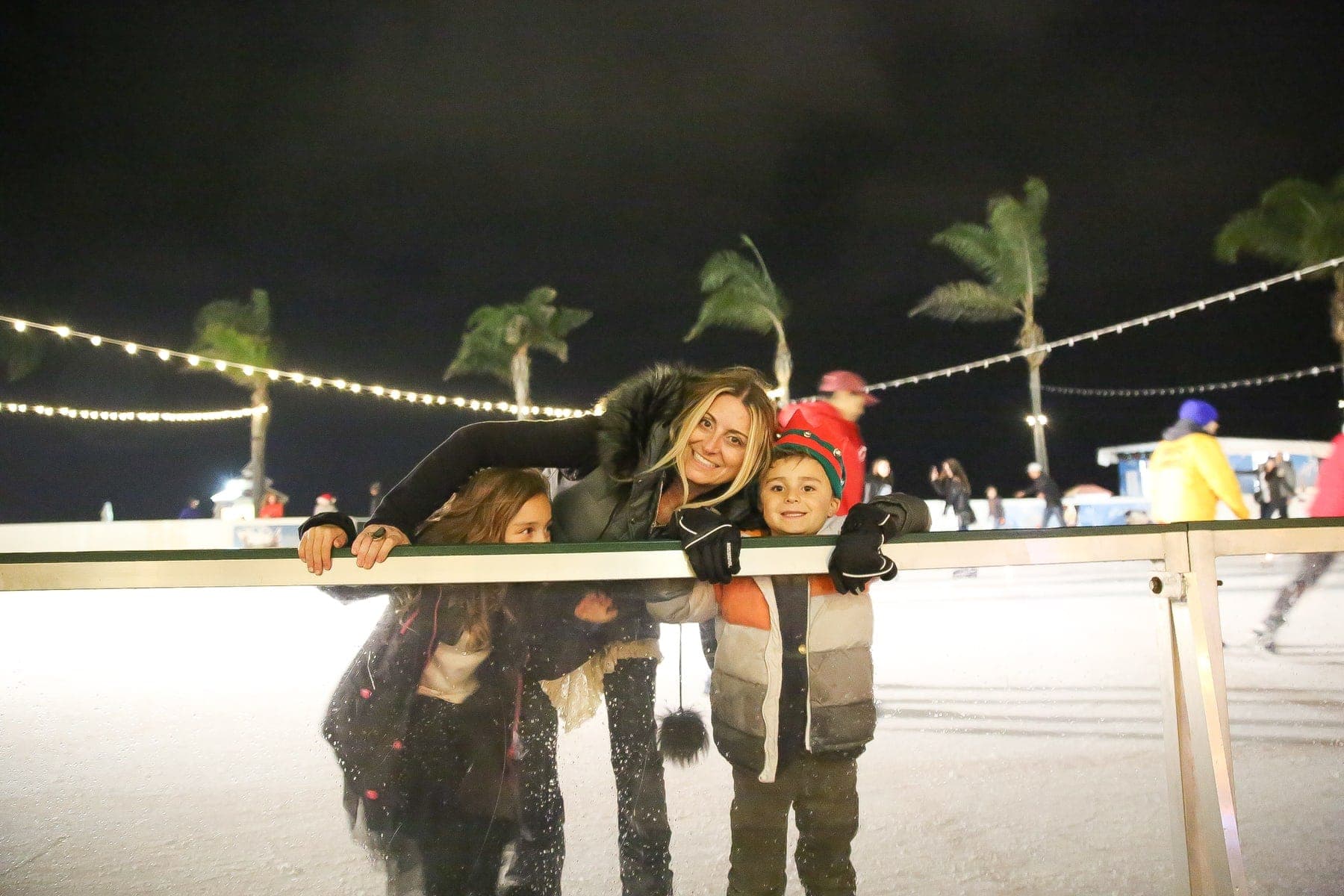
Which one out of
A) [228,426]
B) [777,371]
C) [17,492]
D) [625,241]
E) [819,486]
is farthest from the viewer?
[625,241]

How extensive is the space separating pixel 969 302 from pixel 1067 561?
61.1 feet

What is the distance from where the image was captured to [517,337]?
25.5 metres

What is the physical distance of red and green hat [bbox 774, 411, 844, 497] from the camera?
6.05 feet

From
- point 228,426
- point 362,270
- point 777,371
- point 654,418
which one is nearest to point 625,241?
point 362,270

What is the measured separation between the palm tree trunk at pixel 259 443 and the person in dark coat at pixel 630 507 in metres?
19.6

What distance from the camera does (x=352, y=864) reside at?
4.83 ft

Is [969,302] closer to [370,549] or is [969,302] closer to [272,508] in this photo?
[272,508]

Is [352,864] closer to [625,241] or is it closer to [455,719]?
[455,719]

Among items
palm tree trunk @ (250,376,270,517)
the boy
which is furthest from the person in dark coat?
palm tree trunk @ (250,376,270,517)

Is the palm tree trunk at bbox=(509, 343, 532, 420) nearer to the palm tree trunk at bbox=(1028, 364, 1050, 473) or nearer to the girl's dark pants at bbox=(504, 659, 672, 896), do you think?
the palm tree trunk at bbox=(1028, 364, 1050, 473)

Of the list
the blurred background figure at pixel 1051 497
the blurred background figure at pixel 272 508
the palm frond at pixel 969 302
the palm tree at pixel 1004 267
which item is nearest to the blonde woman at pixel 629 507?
the blurred background figure at pixel 1051 497

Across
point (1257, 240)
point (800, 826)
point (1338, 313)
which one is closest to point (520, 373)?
point (1257, 240)

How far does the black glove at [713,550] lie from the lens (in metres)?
1.44

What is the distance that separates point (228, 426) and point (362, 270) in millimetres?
14215
